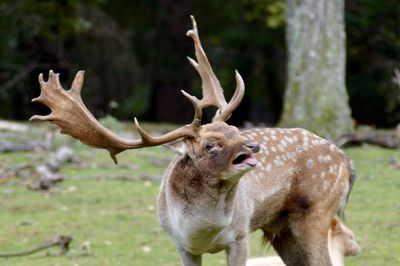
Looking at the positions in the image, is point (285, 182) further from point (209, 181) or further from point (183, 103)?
point (183, 103)

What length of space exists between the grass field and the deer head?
1542mm

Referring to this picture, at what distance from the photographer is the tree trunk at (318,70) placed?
15734 mm

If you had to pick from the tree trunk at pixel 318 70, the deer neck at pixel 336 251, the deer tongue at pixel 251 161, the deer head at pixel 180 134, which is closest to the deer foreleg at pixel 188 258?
the deer head at pixel 180 134

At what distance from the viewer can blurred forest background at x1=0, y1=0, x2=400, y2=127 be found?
26078mm

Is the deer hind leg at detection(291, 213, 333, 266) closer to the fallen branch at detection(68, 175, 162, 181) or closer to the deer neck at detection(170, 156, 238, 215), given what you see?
the deer neck at detection(170, 156, 238, 215)

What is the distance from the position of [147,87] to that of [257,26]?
11.4 ft

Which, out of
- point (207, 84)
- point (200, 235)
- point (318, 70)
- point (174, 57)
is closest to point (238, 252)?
point (200, 235)

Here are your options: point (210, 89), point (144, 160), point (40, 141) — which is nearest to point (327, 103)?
point (144, 160)

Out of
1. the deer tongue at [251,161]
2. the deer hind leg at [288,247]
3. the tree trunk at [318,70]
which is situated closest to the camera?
the deer tongue at [251,161]

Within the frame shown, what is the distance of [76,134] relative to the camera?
6.96m

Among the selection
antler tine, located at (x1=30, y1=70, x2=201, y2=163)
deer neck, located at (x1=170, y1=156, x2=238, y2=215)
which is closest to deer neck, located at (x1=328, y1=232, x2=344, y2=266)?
deer neck, located at (x1=170, y1=156, x2=238, y2=215)

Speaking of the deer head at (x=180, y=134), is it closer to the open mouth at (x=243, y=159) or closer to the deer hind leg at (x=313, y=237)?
the open mouth at (x=243, y=159)

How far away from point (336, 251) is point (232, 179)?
6.65 ft

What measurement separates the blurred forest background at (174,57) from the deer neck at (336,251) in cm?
1663
